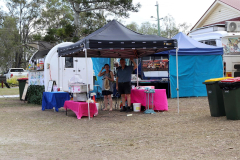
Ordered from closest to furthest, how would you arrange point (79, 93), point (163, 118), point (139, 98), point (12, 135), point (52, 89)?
point (12, 135)
point (163, 118)
point (79, 93)
point (139, 98)
point (52, 89)

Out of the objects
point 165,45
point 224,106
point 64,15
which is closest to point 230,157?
point 224,106

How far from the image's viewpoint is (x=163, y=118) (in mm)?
9391

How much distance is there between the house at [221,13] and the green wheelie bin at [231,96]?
16.6 meters

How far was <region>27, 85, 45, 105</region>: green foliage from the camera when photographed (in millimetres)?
14320

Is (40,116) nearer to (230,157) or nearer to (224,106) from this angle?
(224,106)

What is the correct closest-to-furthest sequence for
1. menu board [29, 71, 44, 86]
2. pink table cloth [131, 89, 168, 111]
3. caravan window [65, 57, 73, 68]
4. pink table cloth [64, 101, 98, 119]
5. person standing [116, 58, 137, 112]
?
pink table cloth [64, 101, 98, 119] → person standing [116, 58, 137, 112] → pink table cloth [131, 89, 168, 111] → menu board [29, 71, 44, 86] → caravan window [65, 57, 73, 68]

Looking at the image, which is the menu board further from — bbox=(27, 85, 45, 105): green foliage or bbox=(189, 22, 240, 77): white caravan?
bbox=(189, 22, 240, 77): white caravan

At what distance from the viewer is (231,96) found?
318 inches

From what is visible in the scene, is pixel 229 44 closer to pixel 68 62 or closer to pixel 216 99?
pixel 68 62

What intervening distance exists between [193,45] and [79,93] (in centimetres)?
766

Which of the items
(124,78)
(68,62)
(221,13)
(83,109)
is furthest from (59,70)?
(221,13)

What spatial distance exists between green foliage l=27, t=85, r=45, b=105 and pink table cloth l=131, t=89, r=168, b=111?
177 inches

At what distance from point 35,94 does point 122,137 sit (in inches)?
343

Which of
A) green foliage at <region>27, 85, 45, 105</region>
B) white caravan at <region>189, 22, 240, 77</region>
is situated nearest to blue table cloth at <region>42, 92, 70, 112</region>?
green foliage at <region>27, 85, 45, 105</region>
